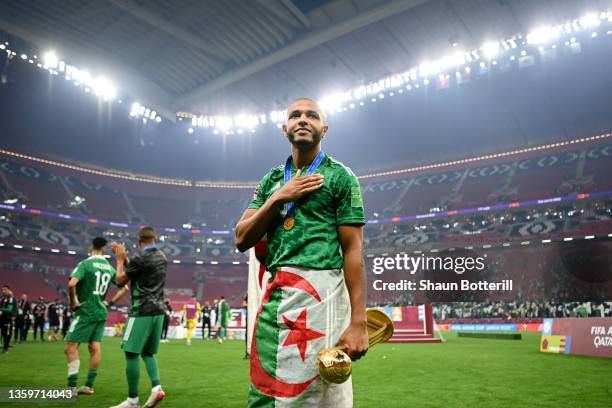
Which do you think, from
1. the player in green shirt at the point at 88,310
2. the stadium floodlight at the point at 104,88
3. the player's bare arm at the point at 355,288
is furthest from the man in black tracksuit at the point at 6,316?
the stadium floodlight at the point at 104,88

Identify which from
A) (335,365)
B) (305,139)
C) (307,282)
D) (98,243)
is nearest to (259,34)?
(98,243)

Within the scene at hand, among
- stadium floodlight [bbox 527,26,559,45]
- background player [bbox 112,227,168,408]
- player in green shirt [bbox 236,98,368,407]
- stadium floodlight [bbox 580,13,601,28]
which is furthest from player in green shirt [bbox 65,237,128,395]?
stadium floodlight [bbox 580,13,601,28]

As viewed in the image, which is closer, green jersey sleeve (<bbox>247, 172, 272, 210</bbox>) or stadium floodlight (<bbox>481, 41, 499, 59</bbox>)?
green jersey sleeve (<bbox>247, 172, 272, 210</bbox>)

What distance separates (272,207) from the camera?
6.88ft

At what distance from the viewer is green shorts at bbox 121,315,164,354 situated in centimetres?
565

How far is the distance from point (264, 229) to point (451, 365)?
9735mm

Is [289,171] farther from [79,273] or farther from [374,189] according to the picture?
[374,189]

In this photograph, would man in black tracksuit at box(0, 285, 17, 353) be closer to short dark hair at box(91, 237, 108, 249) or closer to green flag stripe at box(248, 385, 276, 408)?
short dark hair at box(91, 237, 108, 249)

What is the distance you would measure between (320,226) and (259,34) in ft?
105

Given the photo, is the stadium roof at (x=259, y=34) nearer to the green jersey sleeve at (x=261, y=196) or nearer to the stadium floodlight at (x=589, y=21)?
the stadium floodlight at (x=589, y=21)

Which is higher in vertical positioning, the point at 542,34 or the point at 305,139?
the point at 542,34

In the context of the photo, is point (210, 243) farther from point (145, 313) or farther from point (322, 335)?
point (322, 335)

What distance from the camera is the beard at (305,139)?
2.30 metres

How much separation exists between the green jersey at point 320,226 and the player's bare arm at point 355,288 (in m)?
0.04
